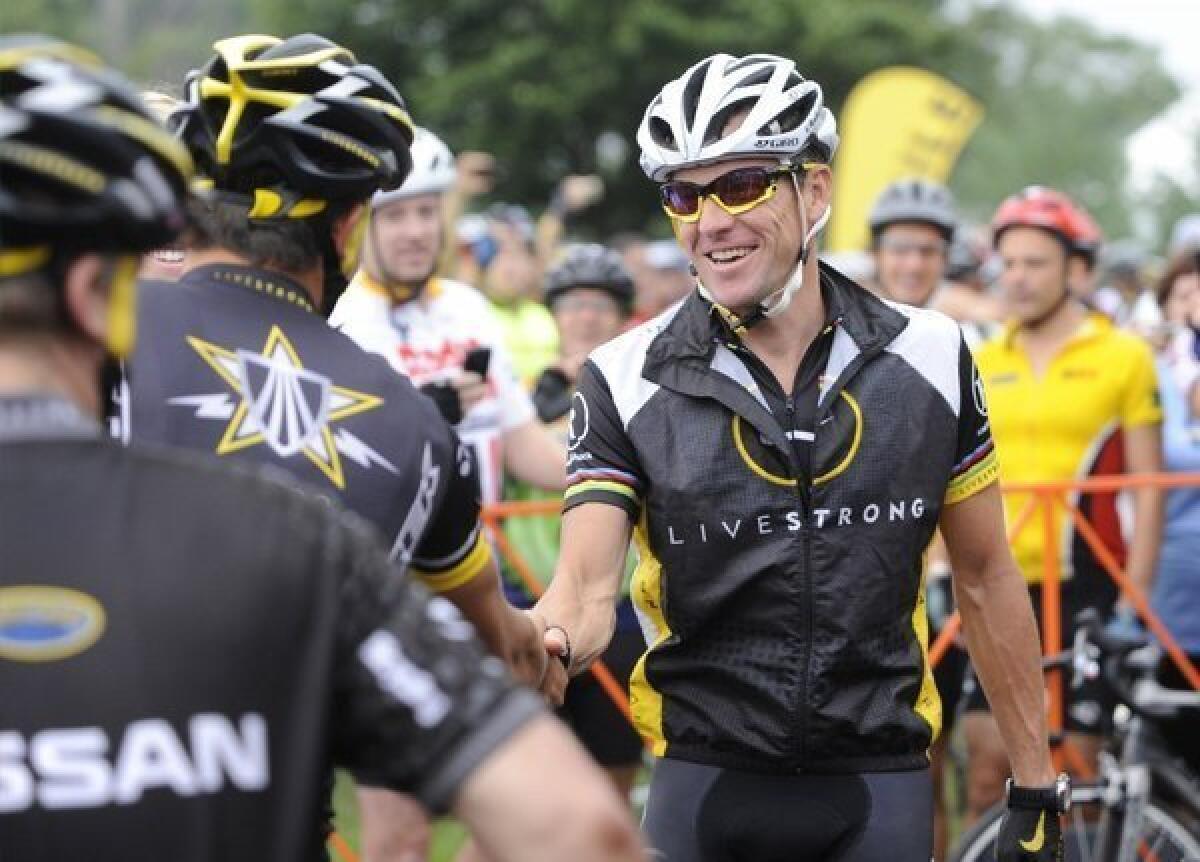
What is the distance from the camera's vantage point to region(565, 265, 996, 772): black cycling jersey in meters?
4.01

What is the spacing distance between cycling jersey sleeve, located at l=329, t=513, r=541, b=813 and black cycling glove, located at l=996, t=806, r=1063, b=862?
2.62 meters

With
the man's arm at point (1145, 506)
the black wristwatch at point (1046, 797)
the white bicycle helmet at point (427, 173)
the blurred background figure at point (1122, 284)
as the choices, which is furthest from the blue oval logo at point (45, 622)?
the blurred background figure at point (1122, 284)

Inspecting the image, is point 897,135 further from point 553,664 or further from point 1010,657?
point 553,664

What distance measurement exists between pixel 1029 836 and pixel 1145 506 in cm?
335

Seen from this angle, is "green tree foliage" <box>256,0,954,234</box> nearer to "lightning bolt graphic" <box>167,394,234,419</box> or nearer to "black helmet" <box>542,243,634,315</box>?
"black helmet" <box>542,243,634,315</box>

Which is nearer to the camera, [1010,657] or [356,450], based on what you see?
[356,450]

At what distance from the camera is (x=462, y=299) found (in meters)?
7.15

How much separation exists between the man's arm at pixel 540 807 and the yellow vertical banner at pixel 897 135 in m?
11.9

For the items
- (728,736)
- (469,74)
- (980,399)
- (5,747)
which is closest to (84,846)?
(5,747)

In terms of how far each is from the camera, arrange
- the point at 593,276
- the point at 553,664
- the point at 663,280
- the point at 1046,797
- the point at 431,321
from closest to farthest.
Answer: the point at 553,664
the point at 1046,797
the point at 431,321
the point at 593,276
the point at 663,280

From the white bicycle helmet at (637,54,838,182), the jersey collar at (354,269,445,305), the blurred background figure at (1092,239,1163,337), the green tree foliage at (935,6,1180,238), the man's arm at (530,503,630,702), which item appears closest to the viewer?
the man's arm at (530,503,630,702)

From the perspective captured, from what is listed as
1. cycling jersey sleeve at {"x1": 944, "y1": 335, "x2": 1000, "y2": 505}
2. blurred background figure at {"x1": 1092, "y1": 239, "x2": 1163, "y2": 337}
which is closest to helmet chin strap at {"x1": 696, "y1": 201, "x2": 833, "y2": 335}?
cycling jersey sleeve at {"x1": 944, "y1": 335, "x2": 1000, "y2": 505}

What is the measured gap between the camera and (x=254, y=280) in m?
3.35

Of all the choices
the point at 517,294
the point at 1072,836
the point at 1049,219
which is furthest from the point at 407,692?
the point at 517,294
